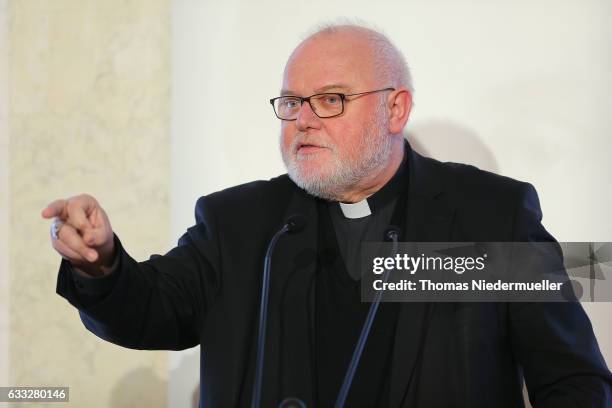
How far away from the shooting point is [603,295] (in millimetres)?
2893

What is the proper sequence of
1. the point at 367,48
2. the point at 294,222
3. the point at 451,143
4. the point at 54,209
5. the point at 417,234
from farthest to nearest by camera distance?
1. the point at 451,143
2. the point at 367,48
3. the point at 417,234
4. the point at 294,222
5. the point at 54,209

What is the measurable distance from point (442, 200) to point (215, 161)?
120cm

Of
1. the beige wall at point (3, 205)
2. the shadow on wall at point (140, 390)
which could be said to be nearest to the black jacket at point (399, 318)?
the shadow on wall at point (140, 390)

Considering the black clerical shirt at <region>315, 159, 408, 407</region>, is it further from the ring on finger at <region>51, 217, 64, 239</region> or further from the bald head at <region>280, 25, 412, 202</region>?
the ring on finger at <region>51, 217, 64, 239</region>

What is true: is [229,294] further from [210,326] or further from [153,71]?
[153,71]

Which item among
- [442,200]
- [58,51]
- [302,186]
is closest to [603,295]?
[442,200]

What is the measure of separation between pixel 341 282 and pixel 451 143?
0.95 metres

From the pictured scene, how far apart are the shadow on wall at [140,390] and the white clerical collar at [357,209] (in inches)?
50.9

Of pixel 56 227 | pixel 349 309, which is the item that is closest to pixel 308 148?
pixel 349 309

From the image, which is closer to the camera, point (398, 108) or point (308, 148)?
point (308, 148)

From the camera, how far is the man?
1.92 metres

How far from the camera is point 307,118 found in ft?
7.03

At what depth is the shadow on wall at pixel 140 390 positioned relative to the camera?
3146mm

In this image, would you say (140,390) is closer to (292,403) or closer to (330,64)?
(292,403)
